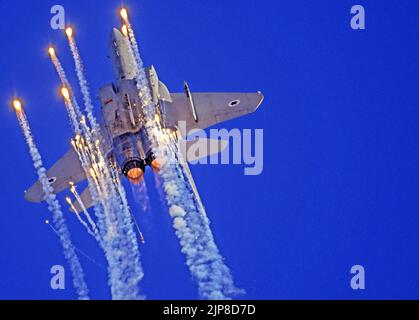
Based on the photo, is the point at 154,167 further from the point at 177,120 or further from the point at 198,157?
the point at 198,157

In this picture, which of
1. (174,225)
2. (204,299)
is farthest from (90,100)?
(204,299)

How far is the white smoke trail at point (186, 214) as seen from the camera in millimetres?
32000

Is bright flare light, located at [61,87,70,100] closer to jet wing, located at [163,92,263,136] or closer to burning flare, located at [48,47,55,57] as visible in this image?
burning flare, located at [48,47,55,57]

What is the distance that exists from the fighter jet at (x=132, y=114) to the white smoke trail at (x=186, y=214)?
1.20ft

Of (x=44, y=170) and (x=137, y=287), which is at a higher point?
(x=44, y=170)

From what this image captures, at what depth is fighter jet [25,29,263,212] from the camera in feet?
139

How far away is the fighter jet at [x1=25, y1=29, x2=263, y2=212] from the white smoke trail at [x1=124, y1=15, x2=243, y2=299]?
0.37 m

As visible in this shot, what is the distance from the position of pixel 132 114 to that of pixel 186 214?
6.18m

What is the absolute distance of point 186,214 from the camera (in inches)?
1522

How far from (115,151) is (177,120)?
3.65 m

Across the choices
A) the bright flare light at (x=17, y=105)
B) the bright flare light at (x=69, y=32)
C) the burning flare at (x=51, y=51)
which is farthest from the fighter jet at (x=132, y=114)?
the bright flare light at (x=17, y=105)

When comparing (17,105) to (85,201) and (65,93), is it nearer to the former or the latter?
(65,93)

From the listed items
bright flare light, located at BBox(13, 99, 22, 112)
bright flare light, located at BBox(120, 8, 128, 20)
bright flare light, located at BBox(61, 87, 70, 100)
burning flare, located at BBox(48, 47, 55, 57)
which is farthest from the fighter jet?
bright flare light, located at BBox(13, 99, 22, 112)

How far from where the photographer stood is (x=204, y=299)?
28859mm
